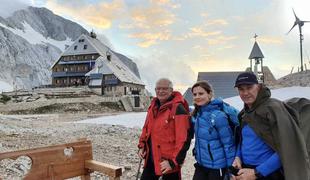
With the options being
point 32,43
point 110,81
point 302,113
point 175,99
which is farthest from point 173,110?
point 32,43

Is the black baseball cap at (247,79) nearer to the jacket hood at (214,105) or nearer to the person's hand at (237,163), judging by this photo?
the jacket hood at (214,105)

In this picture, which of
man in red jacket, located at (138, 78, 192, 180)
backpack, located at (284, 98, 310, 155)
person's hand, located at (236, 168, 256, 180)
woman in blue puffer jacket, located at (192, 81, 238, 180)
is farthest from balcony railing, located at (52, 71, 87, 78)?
backpack, located at (284, 98, 310, 155)

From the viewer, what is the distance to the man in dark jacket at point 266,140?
2.65 metres

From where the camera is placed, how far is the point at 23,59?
311 feet

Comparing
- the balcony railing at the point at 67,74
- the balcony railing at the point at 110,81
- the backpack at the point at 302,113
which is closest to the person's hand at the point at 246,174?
the backpack at the point at 302,113

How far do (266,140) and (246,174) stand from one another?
38cm

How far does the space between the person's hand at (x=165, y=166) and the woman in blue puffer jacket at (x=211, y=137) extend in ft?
1.12

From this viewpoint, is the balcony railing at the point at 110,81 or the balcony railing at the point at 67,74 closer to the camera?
the balcony railing at the point at 110,81

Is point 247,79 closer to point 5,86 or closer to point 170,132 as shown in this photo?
point 170,132

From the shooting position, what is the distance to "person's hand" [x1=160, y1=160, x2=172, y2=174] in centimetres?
380

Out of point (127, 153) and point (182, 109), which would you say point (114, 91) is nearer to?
point (127, 153)

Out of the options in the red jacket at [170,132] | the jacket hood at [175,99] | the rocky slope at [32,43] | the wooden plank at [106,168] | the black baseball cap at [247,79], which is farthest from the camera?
the rocky slope at [32,43]

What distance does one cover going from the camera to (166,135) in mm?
3887

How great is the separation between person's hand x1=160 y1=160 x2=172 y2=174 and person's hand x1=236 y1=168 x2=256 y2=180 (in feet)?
3.22
